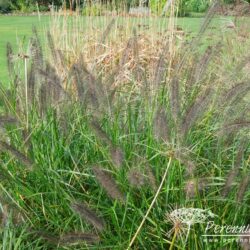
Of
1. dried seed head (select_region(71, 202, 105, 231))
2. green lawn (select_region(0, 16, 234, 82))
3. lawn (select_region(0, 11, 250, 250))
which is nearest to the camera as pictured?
dried seed head (select_region(71, 202, 105, 231))

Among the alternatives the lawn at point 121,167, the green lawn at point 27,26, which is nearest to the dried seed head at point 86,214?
the lawn at point 121,167

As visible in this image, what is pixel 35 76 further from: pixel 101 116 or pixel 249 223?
pixel 249 223

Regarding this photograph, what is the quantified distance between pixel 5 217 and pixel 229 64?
265 centimetres

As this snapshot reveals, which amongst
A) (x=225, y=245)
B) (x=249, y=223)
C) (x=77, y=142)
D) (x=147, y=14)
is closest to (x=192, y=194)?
(x=225, y=245)

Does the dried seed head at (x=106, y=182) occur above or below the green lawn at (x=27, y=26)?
above

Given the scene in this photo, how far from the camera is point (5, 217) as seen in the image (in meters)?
2.19

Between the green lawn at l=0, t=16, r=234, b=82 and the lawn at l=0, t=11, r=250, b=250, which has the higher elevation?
the lawn at l=0, t=11, r=250, b=250

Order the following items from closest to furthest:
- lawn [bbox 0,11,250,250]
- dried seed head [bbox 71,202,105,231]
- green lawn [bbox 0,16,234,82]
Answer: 1. dried seed head [bbox 71,202,105,231]
2. lawn [bbox 0,11,250,250]
3. green lawn [bbox 0,16,234,82]

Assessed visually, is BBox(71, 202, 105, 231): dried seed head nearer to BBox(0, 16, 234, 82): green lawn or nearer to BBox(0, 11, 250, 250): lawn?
BBox(0, 11, 250, 250): lawn

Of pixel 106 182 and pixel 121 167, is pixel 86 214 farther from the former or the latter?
pixel 121 167

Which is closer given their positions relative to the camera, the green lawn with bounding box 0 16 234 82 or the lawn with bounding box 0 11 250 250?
the lawn with bounding box 0 11 250 250

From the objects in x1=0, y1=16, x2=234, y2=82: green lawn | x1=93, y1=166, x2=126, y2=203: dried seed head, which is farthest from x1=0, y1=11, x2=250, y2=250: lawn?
x1=0, y1=16, x2=234, y2=82: green lawn

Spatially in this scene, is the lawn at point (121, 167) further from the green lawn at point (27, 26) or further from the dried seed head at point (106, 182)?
the green lawn at point (27, 26)

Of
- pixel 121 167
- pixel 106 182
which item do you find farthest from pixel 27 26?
pixel 106 182
